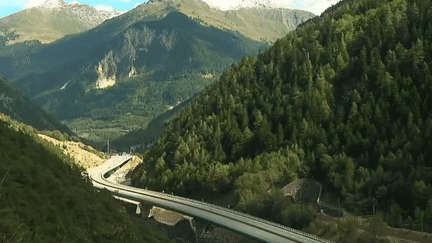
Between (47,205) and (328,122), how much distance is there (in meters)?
98.1

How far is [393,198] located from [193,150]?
61099 mm

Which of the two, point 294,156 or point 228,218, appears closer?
point 228,218

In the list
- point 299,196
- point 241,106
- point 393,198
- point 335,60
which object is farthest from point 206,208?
point 335,60

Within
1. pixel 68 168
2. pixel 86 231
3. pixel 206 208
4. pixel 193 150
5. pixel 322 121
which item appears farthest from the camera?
pixel 193 150

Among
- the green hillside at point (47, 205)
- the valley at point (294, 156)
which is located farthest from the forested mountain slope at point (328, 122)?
the green hillside at point (47, 205)

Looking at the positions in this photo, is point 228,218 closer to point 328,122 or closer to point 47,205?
point 47,205

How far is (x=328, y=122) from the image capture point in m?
117

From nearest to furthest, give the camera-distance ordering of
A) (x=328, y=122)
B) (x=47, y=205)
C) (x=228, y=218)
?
(x=47, y=205), (x=228, y=218), (x=328, y=122)

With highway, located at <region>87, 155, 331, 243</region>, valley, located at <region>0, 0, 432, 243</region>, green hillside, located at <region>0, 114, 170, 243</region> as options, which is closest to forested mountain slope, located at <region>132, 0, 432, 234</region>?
valley, located at <region>0, 0, 432, 243</region>

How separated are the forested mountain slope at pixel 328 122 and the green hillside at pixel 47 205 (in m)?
55.9

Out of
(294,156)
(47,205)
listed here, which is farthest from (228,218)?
(47,205)

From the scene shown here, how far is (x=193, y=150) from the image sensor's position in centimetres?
13000

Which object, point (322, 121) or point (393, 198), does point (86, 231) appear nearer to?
point (393, 198)

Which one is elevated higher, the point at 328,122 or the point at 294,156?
the point at 328,122
